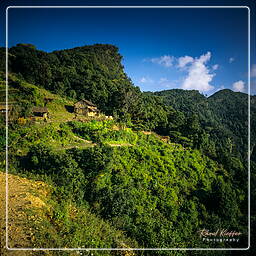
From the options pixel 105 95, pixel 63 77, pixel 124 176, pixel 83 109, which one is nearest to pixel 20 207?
pixel 124 176

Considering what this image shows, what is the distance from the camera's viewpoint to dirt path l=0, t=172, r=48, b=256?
295 centimetres

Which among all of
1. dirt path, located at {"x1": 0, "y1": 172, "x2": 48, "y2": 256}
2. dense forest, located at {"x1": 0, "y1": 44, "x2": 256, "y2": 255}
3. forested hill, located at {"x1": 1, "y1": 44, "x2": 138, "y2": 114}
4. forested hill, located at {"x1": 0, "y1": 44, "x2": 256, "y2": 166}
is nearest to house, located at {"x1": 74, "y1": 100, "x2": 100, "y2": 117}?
dense forest, located at {"x1": 0, "y1": 44, "x2": 256, "y2": 255}

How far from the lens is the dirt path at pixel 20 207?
2953mm

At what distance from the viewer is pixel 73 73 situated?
77.7 feet

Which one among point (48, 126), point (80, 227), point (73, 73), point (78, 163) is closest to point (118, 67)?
point (73, 73)

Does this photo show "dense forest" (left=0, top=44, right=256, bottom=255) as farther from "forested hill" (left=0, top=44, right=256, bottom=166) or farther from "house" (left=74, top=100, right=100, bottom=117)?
"house" (left=74, top=100, right=100, bottom=117)

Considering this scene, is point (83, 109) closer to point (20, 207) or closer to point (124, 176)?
point (124, 176)

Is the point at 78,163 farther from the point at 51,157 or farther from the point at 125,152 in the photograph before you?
the point at 125,152

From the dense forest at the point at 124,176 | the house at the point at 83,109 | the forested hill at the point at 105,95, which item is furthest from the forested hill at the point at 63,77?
the house at the point at 83,109

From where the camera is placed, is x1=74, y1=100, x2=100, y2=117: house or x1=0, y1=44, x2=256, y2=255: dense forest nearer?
x1=0, y1=44, x2=256, y2=255: dense forest

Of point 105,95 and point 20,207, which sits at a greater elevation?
point 105,95

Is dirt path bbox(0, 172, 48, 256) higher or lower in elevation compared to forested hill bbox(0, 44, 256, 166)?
lower

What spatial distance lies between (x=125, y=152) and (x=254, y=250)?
7.29 meters

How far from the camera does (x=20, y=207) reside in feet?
12.4
